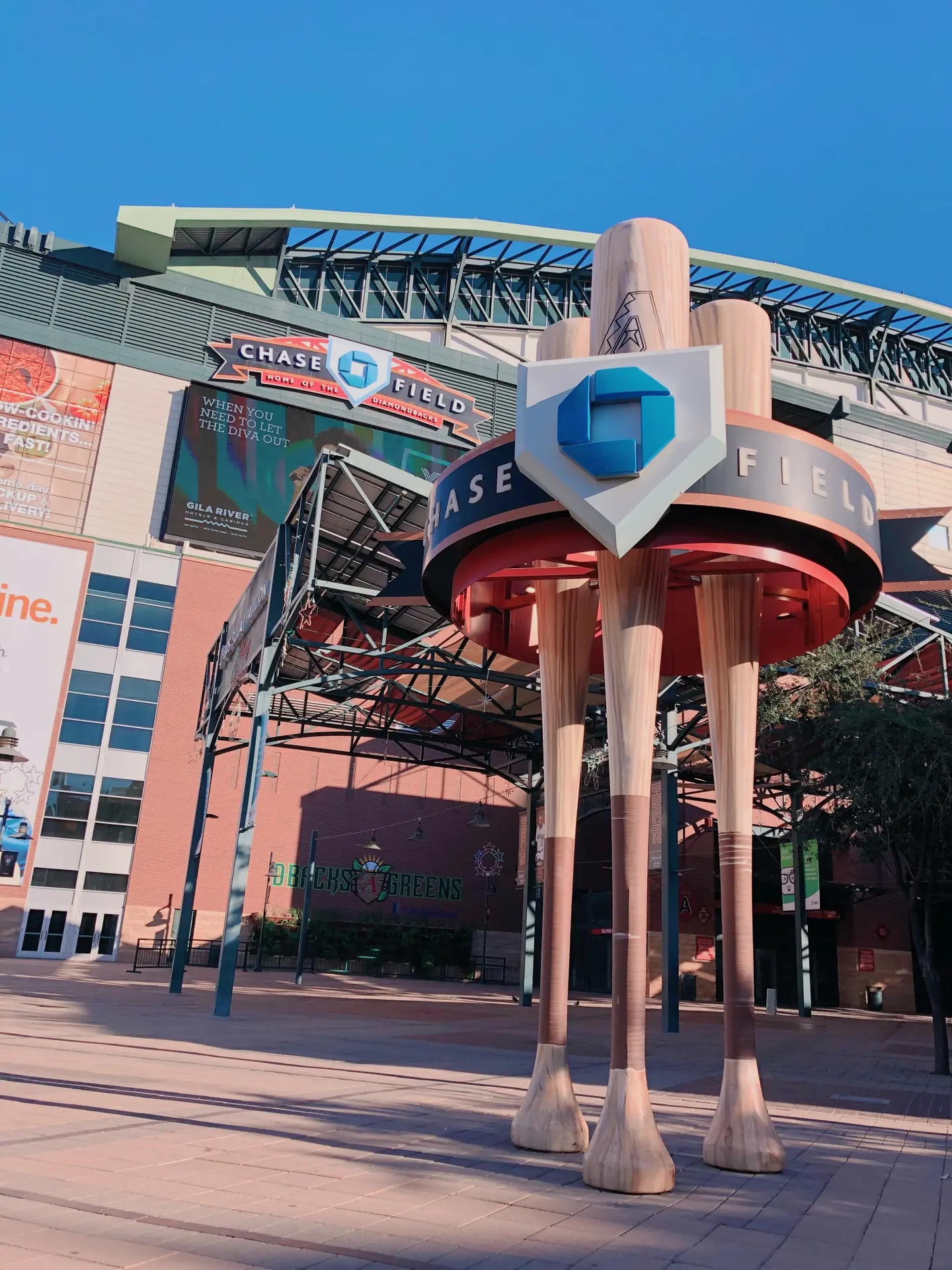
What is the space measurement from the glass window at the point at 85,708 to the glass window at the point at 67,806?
148cm

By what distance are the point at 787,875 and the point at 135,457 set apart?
107 feet

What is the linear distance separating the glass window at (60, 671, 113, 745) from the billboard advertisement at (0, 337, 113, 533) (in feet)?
22.1

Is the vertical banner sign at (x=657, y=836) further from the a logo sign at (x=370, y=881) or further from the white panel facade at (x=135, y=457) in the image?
the white panel facade at (x=135, y=457)

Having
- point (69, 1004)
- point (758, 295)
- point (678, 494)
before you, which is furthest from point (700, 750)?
point (758, 295)

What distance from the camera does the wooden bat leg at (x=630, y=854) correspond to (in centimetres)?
619

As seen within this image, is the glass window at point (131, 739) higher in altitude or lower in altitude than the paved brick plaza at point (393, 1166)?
higher

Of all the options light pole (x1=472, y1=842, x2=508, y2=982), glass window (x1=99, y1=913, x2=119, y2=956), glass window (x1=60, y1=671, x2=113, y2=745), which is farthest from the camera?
light pole (x1=472, y1=842, x2=508, y2=982)

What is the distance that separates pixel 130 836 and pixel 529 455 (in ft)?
123

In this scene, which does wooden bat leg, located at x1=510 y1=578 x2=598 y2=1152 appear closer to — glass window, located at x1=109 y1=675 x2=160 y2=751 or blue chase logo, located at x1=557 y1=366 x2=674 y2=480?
blue chase logo, located at x1=557 y1=366 x2=674 y2=480

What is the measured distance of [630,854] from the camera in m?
6.73

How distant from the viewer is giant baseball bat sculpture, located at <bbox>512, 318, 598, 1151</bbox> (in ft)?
24.0

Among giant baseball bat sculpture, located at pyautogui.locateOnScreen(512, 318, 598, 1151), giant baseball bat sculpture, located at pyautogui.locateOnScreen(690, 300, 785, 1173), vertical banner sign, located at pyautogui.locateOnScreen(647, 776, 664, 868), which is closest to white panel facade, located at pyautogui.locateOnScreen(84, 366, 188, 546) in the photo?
vertical banner sign, located at pyautogui.locateOnScreen(647, 776, 664, 868)

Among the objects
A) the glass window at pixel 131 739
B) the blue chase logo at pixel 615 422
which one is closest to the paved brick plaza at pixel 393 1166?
the blue chase logo at pixel 615 422

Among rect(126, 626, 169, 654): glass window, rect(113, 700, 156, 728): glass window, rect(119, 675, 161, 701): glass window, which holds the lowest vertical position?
rect(113, 700, 156, 728): glass window
